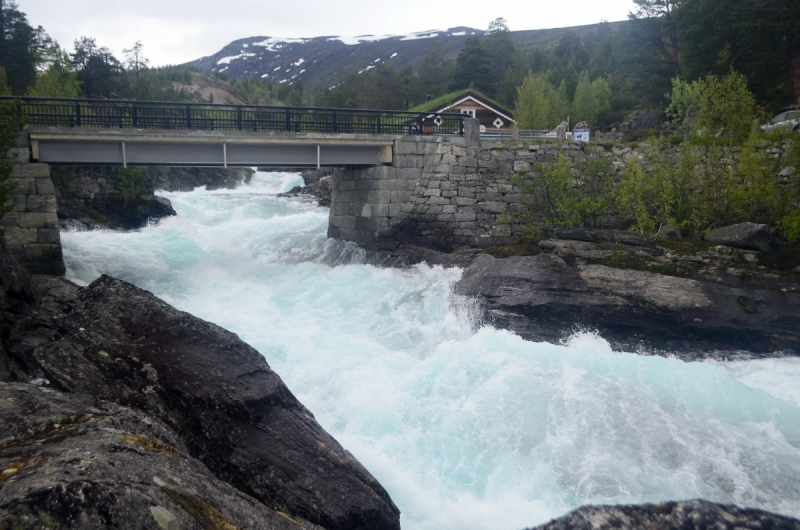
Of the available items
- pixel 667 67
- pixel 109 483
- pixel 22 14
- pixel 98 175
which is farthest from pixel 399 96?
pixel 109 483

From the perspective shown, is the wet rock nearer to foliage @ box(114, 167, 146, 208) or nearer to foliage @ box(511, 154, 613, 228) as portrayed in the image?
foliage @ box(511, 154, 613, 228)

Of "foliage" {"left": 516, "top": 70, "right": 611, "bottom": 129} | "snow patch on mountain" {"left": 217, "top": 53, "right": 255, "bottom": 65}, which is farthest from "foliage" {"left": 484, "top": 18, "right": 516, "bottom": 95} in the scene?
"snow patch on mountain" {"left": 217, "top": 53, "right": 255, "bottom": 65}

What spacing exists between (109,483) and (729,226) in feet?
52.0

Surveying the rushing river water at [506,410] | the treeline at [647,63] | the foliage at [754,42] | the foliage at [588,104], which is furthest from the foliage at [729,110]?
the foliage at [588,104]

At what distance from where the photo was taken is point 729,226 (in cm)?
1526

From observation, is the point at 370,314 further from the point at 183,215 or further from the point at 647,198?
the point at 183,215

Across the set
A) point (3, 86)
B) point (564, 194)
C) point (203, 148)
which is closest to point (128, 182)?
point (3, 86)

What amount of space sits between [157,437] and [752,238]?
571 inches

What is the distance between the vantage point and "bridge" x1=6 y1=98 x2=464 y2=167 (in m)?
16.7

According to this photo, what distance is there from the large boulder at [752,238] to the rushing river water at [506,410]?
388cm

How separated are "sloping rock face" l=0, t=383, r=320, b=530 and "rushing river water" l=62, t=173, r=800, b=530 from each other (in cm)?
310

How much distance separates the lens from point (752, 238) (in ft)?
47.3

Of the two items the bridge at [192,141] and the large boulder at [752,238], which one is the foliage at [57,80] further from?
the large boulder at [752,238]

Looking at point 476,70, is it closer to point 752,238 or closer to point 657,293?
point 752,238
